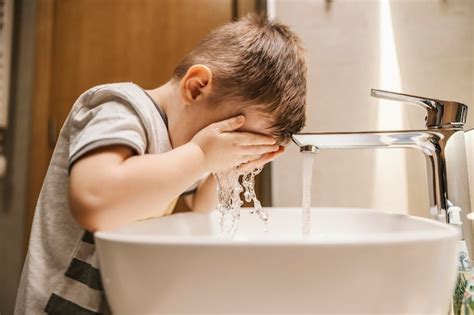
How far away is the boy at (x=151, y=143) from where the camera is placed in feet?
1.37

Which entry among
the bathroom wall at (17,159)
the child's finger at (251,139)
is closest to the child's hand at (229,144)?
the child's finger at (251,139)

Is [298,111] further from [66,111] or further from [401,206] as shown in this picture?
[66,111]

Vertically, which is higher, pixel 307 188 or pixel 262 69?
pixel 262 69

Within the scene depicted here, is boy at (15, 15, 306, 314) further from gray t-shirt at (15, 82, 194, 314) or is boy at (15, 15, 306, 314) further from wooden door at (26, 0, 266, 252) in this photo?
wooden door at (26, 0, 266, 252)

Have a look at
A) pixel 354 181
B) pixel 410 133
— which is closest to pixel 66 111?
pixel 354 181

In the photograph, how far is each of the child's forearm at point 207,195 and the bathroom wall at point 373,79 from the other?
0.14m

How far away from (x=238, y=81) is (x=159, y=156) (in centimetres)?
18

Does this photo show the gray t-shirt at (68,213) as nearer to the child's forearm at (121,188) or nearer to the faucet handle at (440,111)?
the child's forearm at (121,188)

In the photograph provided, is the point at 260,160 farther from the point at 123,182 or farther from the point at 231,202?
the point at 123,182

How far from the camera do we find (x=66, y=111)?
103 cm

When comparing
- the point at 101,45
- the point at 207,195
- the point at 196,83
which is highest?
the point at 101,45

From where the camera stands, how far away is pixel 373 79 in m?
0.75

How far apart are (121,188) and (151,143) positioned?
123 millimetres

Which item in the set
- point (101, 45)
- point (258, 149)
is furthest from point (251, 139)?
point (101, 45)
